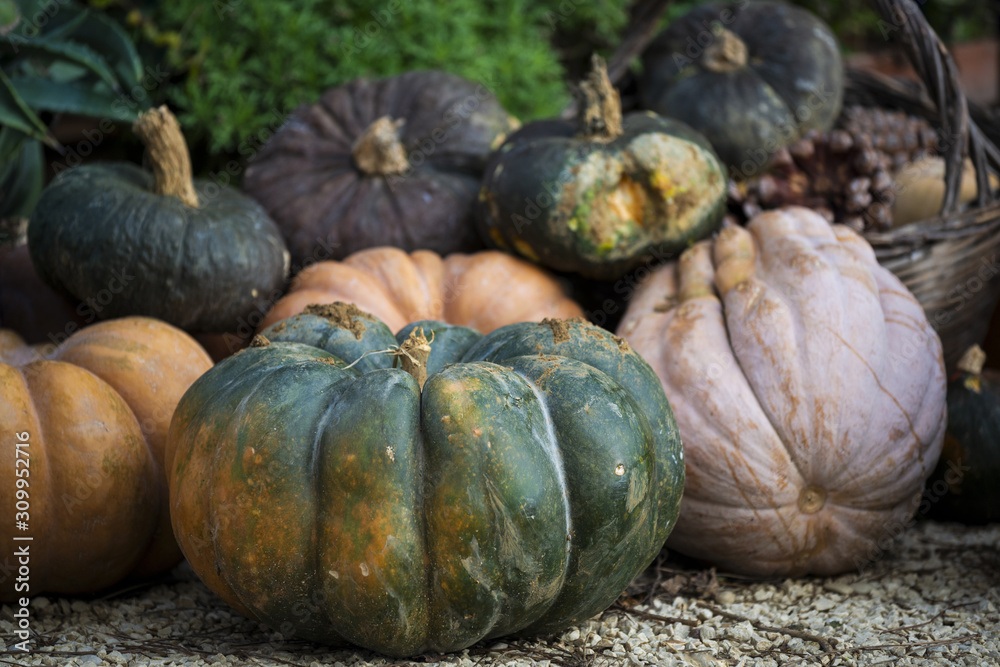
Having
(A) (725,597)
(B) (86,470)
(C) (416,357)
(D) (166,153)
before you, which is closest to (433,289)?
(D) (166,153)

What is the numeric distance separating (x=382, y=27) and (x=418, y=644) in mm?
2848

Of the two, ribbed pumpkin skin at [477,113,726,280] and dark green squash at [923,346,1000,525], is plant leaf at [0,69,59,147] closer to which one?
ribbed pumpkin skin at [477,113,726,280]

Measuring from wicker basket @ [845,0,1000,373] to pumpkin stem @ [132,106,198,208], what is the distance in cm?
198

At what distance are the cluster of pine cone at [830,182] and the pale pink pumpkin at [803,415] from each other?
65 centimetres

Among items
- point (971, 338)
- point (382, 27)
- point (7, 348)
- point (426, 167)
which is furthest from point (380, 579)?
point (382, 27)

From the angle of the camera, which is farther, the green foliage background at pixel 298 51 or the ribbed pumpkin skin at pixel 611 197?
the green foliage background at pixel 298 51

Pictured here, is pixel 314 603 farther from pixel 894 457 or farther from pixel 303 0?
pixel 303 0

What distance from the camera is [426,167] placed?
303 centimetres

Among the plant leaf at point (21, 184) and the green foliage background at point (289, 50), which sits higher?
the green foliage background at point (289, 50)

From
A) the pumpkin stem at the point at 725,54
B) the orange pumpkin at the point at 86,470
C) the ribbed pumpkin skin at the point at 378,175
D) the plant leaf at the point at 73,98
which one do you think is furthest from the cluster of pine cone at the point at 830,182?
the plant leaf at the point at 73,98

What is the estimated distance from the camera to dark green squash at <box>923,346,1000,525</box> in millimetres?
2270

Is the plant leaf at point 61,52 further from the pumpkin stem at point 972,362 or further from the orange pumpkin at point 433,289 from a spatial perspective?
the pumpkin stem at point 972,362

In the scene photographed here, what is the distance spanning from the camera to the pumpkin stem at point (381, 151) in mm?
2885

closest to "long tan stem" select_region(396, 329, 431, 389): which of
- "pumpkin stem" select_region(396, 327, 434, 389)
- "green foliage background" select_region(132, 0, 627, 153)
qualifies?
"pumpkin stem" select_region(396, 327, 434, 389)
